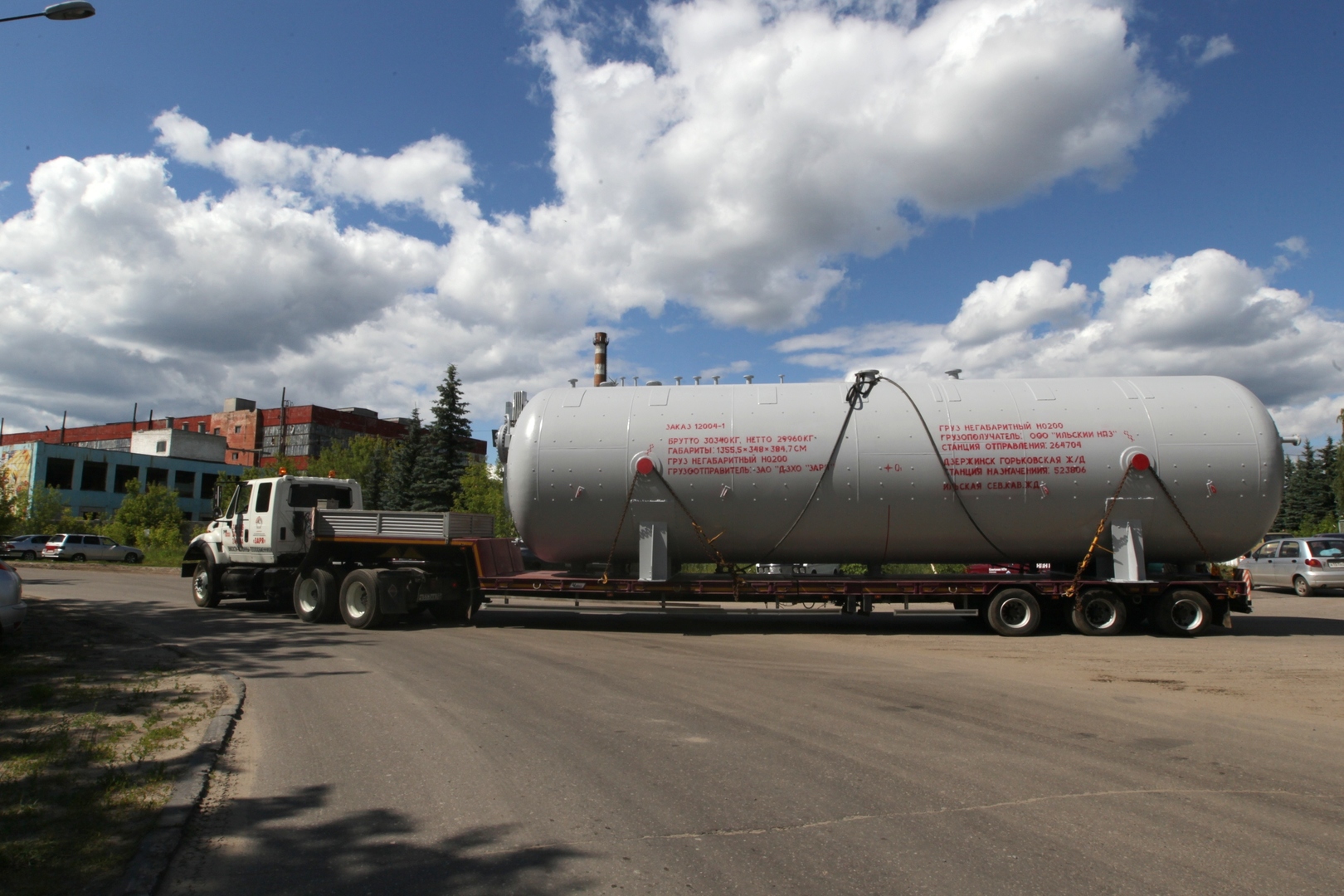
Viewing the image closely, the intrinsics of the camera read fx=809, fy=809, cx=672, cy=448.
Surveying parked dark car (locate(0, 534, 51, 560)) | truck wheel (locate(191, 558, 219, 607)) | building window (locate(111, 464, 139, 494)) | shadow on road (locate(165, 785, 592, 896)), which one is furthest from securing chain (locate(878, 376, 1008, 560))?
building window (locate(111, 464, 139, 494))

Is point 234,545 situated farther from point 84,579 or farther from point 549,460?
point 84,579

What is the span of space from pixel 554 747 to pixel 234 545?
1299 centimetres

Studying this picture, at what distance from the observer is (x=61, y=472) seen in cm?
6400

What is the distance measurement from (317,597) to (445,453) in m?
27.7

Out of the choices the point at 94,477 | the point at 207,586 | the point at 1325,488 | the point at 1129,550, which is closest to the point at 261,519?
the point at 207,586

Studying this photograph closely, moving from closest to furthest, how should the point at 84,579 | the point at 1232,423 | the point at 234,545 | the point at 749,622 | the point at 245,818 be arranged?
1. the point at 245,818
2. the point at 1232,423
3. the point at 749,622
4. the point at 234,545
5. the point at 84,579

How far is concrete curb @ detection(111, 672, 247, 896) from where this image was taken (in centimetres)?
374

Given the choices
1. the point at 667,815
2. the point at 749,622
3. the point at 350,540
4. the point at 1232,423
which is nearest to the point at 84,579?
the point at 350,540

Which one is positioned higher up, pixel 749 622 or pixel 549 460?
pixel 549 460

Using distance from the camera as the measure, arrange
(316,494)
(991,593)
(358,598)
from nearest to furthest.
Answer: (991,593) < (358,598) < (316,494)

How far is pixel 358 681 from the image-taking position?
8.87m

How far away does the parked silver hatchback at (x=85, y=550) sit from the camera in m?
38.8

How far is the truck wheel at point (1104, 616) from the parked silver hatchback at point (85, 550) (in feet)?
140

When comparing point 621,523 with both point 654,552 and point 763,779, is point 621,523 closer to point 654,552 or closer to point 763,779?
point 654,552
